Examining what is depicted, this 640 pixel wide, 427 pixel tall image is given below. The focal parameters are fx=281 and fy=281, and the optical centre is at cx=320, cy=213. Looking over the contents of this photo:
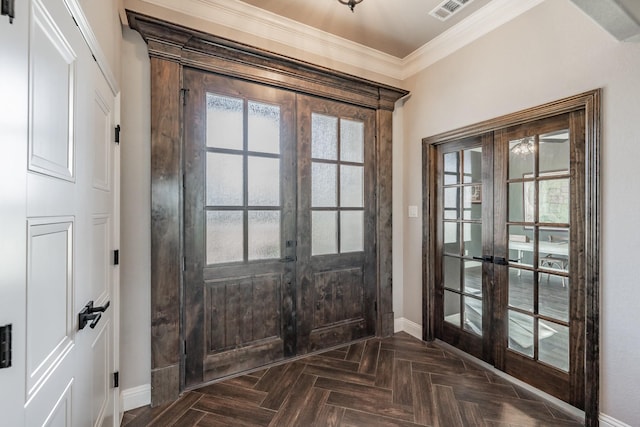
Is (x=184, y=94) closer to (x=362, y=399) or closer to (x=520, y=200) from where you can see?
(x=362, y=399)

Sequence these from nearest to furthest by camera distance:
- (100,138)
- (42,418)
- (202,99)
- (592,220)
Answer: (42,418) < (100,138) < (592,220) < (202,99)

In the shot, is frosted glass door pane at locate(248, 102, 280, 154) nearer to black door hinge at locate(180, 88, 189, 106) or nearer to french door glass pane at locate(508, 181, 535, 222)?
black door hinge at locate(180, 88, 189, 106)

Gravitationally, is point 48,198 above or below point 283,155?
below

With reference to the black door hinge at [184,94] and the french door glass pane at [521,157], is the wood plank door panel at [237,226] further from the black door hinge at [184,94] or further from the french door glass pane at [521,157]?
the french door glass pane at [521,157]

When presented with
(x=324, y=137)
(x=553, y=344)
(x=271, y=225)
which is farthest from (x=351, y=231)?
(x=553, y=344)

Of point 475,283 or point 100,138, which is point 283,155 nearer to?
point 100,138

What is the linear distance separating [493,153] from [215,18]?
8.85 feet

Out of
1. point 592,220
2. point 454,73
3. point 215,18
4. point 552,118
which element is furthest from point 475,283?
point 215,18

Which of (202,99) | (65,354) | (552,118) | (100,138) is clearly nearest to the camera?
(65,354)

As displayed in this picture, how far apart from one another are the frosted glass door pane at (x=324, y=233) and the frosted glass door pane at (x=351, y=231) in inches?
3.4

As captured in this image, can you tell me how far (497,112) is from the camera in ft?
8.08

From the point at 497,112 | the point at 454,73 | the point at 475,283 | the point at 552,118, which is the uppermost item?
the point at 454,73

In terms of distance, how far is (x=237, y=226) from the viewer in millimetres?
2479

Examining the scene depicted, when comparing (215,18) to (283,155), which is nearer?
(215,18)
